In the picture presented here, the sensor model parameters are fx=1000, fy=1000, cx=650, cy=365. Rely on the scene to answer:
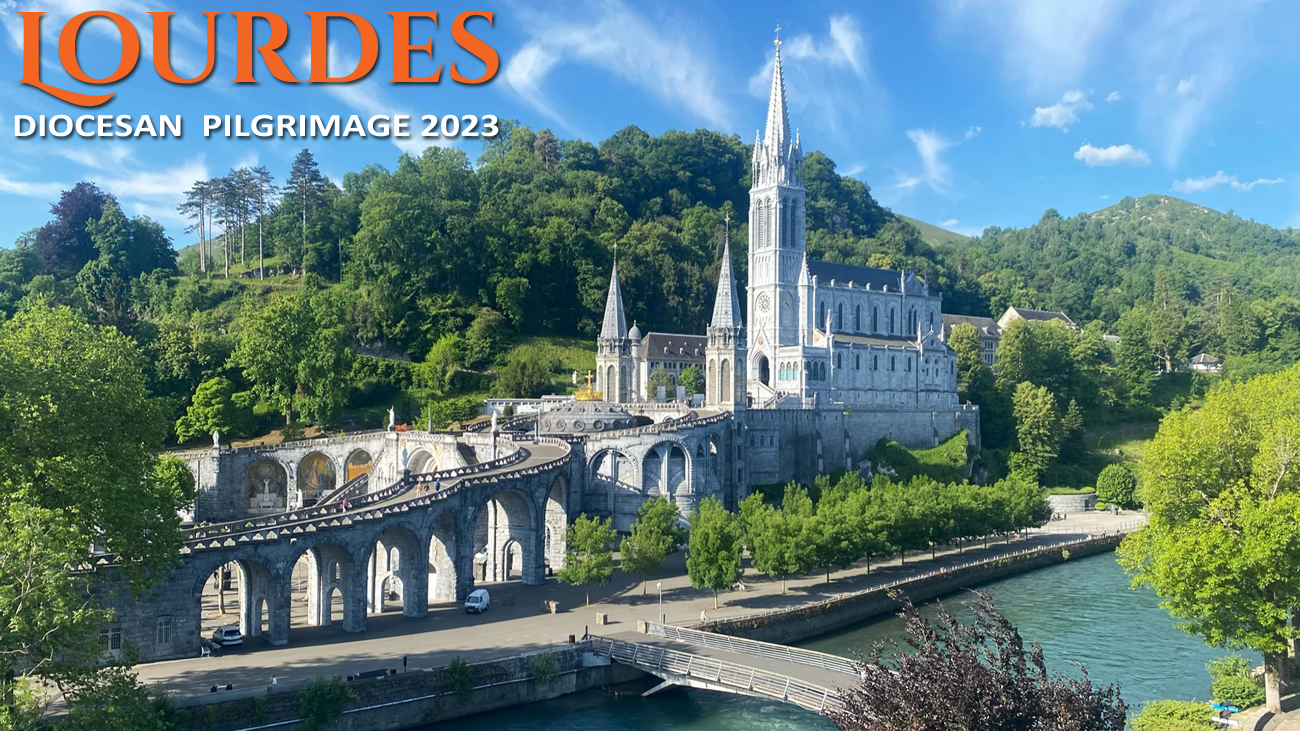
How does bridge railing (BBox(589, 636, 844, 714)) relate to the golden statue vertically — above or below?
below

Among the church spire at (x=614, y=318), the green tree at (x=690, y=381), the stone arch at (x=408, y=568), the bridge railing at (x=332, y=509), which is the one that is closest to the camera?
the bridge railing at (x=332, y=509)

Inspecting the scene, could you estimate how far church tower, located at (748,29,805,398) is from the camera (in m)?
Result: 95.6

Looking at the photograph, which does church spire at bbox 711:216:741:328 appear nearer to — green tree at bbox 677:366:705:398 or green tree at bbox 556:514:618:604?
green tree at bbox 677:366:705:398

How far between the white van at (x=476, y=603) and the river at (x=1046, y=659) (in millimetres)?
8383

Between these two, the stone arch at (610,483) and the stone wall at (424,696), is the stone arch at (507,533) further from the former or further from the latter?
the stone wall at (424,696)

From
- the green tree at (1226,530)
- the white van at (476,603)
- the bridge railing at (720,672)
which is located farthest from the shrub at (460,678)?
the green tree at (1226,530)

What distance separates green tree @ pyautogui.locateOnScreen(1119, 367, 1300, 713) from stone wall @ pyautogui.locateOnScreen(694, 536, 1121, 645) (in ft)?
49.6

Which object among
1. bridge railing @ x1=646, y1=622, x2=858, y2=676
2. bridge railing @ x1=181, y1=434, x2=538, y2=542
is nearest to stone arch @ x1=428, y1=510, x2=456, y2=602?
bridge railing @ x1=181, y1=434, x2=538, y2=542

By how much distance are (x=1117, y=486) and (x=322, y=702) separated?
73.8 metres

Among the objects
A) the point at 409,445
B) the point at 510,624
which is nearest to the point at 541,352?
the point at 409,445

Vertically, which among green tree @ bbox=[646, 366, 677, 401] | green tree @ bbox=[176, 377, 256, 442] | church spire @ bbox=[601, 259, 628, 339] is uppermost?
church spire @ bbox=[601, 259, 628, 339]

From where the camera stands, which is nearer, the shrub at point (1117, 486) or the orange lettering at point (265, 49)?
the orange lettering at point (265, 49)

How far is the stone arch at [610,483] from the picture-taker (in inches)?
2454

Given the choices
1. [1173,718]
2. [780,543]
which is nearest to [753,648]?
[780,543]
